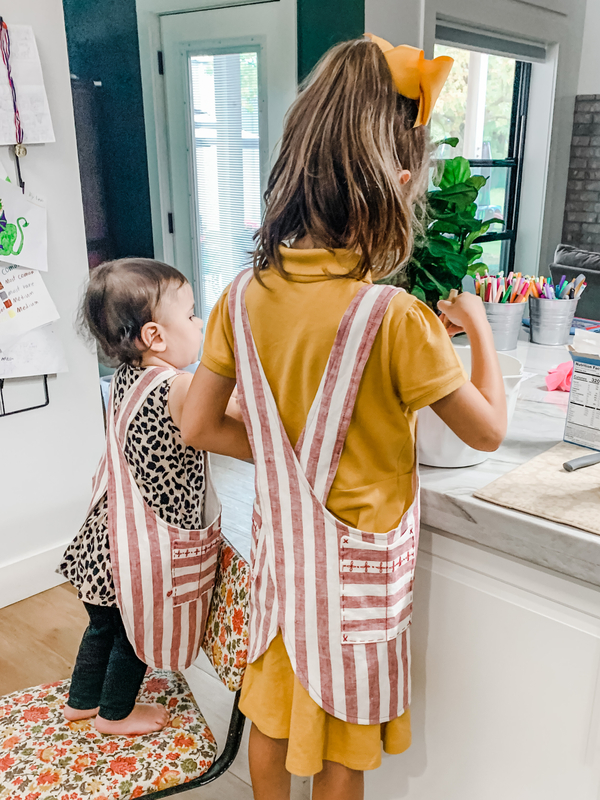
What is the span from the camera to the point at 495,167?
3.13 metres

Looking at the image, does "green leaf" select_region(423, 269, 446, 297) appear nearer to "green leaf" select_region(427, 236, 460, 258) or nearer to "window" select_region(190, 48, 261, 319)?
"green leaf" select_region(427, 236, 460, 258)

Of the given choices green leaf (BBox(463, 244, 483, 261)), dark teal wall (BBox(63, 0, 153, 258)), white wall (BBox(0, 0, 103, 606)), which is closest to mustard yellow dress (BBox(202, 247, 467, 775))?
green leaf (BBox(463, 244, 483, 261))

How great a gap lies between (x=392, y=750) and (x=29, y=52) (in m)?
1.96

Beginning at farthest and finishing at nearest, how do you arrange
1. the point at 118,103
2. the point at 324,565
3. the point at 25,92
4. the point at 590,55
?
the point at 118,103 → the point at 590,55 → the point at 25,92 → the point at 324,565

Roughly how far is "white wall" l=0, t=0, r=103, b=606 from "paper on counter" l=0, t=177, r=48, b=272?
5 cm

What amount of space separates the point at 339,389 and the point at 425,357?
106 millimetres

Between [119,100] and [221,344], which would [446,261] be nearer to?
[221,344]

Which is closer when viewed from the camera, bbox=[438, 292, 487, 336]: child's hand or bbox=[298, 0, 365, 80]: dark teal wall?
bbox=[438, 292, 487, 336]: child's hand

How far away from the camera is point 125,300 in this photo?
1.11 m

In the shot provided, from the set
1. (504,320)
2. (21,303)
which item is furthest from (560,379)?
(21,303)

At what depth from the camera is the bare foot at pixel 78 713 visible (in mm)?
1110

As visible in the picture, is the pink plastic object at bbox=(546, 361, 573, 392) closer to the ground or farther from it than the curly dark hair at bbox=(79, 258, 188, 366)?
closer to the ground

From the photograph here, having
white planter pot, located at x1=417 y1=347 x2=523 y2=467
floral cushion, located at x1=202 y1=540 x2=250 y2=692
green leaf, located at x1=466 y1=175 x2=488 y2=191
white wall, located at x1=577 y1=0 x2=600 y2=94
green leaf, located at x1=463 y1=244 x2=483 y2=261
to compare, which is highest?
white wall, located at x1=577 y1=0 x2=600 y2=94

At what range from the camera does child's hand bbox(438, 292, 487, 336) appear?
0.96m
